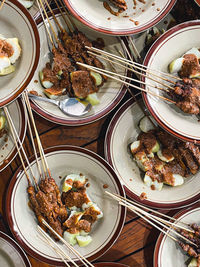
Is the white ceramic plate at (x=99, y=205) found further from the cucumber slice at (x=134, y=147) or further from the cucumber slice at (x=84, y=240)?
the cucumber slice at (x=134, y=147)

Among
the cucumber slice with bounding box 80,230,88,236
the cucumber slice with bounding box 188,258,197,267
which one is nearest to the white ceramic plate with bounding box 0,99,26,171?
the cucumber slice with bounding box 80,230,88,236

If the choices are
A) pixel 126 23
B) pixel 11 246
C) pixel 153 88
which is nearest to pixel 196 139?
pixel 153 88

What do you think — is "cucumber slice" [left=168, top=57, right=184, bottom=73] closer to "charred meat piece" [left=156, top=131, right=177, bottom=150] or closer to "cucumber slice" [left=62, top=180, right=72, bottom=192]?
"charred meat piece" [left=156, top=131, right=177, bottom=150]

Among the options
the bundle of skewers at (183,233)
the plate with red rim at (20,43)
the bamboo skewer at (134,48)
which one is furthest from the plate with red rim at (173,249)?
the plate with red rim at (20,43)

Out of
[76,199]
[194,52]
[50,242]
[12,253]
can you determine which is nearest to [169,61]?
[194,52]

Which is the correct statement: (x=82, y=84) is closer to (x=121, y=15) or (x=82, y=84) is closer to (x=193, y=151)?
(x=121, y=15)
